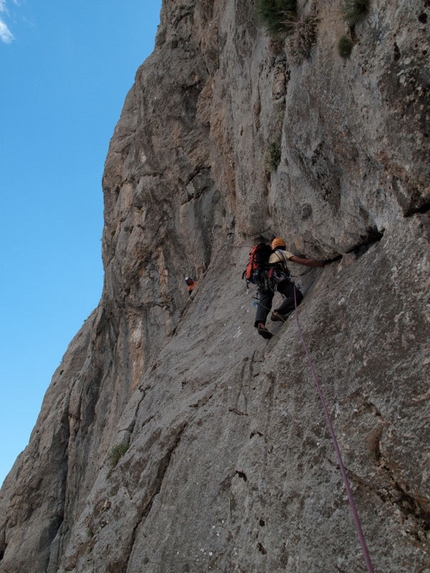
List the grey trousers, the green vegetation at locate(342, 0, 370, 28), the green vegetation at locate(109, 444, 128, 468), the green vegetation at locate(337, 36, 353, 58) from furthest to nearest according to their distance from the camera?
the green vegetation at locate(109, 444, 128, 468)
the grey trousers
the green vegetation at locate(337, 36, 353, 58)
the green vegetation at locate(342, 0, 370, 28)

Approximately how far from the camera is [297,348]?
7.03 meters

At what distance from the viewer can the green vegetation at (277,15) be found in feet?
27.1

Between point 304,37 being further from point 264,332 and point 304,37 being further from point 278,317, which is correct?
point 264,332

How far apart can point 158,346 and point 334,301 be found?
10925 mm

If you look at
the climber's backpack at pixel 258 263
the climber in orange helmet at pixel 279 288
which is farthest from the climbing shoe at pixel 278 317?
the climber's backpack at pixel 258 263

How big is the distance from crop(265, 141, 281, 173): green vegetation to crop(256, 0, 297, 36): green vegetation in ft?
6.09

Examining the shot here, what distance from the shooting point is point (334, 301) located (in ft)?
22.3

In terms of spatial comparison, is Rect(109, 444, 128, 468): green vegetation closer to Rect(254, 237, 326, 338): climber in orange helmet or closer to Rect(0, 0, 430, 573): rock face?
Rect(0, 0, 430, 573): rock face

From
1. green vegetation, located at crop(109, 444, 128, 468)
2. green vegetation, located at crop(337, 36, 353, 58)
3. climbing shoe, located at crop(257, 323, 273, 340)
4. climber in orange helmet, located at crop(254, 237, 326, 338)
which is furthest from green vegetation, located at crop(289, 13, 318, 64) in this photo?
green vegetation, located at crop(109, 444, 128, 468)

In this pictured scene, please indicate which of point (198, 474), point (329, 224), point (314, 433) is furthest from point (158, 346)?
point (314, 433)

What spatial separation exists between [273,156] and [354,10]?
3.30 metres

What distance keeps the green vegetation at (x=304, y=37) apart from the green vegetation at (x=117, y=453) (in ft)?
28.4

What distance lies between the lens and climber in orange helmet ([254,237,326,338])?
8711mm

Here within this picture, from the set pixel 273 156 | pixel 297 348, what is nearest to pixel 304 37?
pixel 273 156
